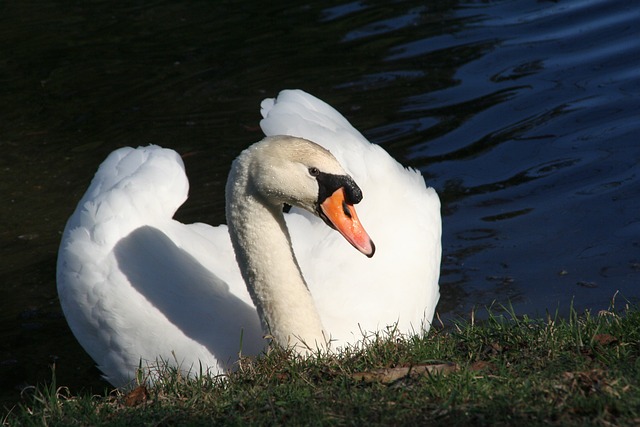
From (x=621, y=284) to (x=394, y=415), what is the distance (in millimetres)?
3539

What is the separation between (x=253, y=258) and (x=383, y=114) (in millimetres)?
4671

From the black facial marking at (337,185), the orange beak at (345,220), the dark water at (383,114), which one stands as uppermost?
the black facial marking at (337,185)

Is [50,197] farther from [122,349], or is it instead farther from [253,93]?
[122,349]

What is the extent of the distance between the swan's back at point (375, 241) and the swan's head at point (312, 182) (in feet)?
2.53

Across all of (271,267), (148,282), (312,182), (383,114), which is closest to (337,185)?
(312,182)

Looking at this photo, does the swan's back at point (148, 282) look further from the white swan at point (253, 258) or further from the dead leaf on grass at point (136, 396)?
the dead leaf on grass at point (136, 396)

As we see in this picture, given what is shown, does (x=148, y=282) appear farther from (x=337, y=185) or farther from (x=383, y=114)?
(x=383, y=114)

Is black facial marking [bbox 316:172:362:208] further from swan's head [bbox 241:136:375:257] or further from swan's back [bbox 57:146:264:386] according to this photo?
swan's back [bbox 57:146:264:386]

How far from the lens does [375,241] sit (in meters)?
5.85

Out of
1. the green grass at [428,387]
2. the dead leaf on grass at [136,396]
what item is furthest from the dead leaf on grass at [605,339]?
the dead leaf on grass at [136,396]

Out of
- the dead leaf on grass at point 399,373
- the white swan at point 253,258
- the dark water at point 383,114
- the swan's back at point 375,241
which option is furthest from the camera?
the dark water at point 383,114

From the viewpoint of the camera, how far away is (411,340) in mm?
4504

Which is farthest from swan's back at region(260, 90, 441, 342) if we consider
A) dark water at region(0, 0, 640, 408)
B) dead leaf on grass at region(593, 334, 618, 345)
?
dead leaf on grass at region(593, 334, 618, 345)

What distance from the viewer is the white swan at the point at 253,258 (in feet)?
15.8
